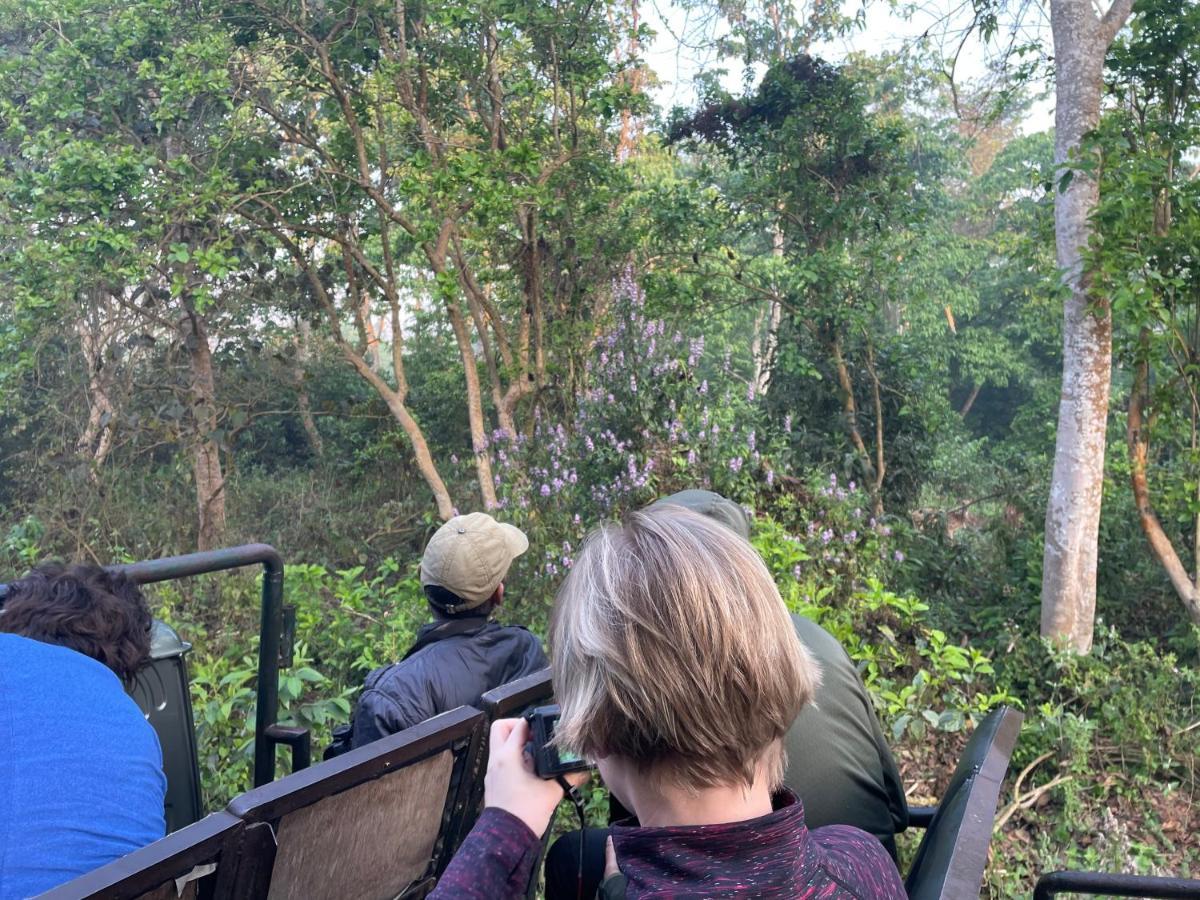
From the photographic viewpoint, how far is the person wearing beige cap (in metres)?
2.04

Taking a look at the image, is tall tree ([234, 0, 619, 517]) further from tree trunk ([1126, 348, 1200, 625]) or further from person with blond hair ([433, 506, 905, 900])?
person with blond hair ([433, 506, 905, 900])

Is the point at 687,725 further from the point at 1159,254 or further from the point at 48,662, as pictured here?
the point at 1159,254

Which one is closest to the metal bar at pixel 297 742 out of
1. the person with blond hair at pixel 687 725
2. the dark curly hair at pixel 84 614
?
the dark curly hair at pixel 84 614

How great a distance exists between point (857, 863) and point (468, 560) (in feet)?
4.30

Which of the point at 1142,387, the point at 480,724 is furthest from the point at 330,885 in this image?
the point at 1142,387

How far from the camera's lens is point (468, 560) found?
2.20 m

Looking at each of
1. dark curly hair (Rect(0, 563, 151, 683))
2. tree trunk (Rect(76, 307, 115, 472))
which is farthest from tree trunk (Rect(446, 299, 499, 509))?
dark curly hair (Rect(0, 563, 151, 683))

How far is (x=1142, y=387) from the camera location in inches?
199

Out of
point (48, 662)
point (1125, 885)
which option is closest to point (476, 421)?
point (48, 662)

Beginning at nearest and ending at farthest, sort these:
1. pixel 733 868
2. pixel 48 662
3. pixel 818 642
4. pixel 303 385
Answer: pixel 733 868, pixel 48 662, pixel 818 642, pixel 303 385

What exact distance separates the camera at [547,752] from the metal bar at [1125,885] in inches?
33.5

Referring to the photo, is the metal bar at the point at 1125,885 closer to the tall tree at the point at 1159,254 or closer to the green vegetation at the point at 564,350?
the green vegetation at the point at 564,350

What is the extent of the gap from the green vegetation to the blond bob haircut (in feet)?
6.67

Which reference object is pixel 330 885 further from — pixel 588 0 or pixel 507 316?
pixel 507 316
